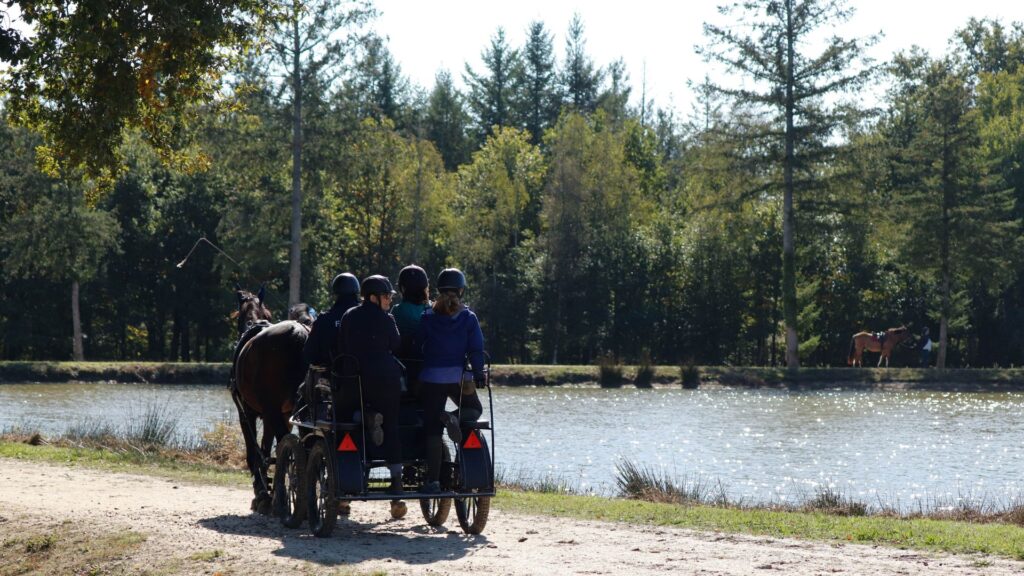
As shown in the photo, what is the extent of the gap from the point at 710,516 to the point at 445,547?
10.7ft

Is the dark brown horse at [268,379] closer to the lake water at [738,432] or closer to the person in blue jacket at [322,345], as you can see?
the person in blue jacket at [322,345]

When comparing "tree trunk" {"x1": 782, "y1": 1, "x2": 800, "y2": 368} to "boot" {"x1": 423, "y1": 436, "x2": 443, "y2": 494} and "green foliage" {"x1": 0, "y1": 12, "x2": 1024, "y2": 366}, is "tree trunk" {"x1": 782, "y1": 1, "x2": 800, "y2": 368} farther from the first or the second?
"boot" {"x1": 423, "y1": 436, "x2": 443, "y2": 494}

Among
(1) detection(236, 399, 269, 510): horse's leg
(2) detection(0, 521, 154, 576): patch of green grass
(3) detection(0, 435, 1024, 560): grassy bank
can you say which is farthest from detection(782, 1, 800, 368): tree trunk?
(2) detection(0, 521, 154, 576): patch of green grass

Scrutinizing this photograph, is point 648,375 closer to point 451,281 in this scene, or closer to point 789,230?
point 789,230

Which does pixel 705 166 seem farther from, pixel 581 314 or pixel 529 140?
pixel 529 140

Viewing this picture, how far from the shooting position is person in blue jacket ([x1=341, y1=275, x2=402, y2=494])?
1030cm

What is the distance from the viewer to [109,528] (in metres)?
10.8

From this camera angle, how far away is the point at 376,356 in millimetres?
10320

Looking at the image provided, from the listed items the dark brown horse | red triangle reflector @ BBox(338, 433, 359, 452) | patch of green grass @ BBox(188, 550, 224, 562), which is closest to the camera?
patch of green grass @ BBox(188, 550, 224, 562)

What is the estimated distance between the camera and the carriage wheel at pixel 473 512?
10.6 metres

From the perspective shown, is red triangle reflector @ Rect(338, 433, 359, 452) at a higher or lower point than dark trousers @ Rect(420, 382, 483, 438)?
lower

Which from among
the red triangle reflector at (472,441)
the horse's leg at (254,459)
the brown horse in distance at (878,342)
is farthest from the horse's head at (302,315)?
the brown horse in distance at (878,342)

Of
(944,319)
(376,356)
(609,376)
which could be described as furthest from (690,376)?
(376,356)

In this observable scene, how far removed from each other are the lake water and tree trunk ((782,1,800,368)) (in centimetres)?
708
